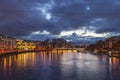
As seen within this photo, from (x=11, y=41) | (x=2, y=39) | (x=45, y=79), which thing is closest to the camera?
(x=45, y=79)

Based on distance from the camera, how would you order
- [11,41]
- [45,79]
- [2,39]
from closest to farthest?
[45,79]
[2,39]
[11,41]

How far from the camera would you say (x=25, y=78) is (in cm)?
2812

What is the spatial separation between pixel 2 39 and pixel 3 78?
120 meters

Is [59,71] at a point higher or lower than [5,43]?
lower

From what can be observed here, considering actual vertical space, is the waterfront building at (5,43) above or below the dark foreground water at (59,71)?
above

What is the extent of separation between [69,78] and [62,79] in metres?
0.98

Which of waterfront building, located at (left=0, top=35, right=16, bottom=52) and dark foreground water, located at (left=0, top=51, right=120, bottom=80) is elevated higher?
waterfront building, located at (left=0, top=35, right=16, bottom=52)

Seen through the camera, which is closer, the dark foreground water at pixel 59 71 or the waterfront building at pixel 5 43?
the dark foreground water at pixel 59 71

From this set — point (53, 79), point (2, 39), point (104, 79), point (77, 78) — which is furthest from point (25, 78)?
point (2, 39)

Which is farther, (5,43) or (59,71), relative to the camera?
(5,43)

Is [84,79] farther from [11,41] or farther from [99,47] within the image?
[99,47]

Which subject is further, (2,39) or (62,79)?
(2,39)

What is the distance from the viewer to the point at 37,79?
27.5m

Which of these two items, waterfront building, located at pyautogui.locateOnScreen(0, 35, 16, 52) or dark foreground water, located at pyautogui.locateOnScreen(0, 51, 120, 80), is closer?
dark foreground water, located at pyautogui.locateOnScreen(0, 51, 120, 80)
